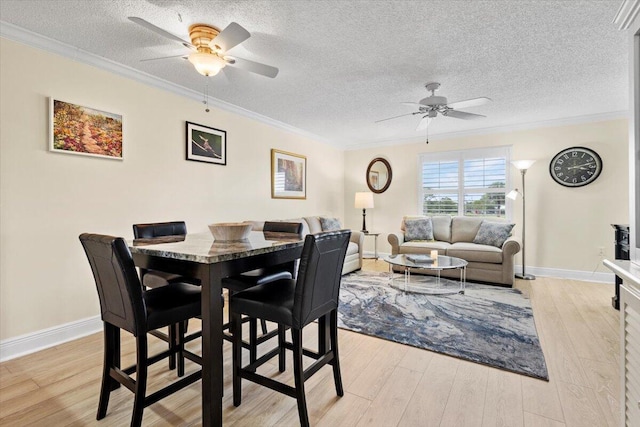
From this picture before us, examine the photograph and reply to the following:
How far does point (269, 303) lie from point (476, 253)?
12.0 feet

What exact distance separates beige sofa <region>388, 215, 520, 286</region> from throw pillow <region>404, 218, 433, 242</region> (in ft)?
0.27

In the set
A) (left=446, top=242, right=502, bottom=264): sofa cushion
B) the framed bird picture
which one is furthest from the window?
the framed bird picture

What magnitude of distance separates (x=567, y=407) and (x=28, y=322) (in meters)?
3.70

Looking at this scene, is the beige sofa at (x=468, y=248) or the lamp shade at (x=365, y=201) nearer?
the beige sofa at (x=468, y=248)

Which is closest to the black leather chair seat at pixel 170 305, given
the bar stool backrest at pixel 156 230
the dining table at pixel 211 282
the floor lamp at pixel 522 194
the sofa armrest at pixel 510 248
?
the dining table at pixel 211 282

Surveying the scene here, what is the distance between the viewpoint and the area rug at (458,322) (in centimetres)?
230

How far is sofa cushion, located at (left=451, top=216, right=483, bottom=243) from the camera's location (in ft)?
16.1

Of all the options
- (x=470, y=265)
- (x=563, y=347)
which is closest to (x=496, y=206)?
(x=470, y=265)

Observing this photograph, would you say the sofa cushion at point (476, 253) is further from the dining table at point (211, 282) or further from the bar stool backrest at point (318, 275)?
the dining table at point (211, 282)

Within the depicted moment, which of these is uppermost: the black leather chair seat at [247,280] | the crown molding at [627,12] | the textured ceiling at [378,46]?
the textured ceiling at [378,46]

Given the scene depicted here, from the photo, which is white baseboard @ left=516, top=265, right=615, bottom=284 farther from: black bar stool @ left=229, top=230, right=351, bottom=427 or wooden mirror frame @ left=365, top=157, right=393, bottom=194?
black bar stool @ left=229, top=230, right=351, bottom=427

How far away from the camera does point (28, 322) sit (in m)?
2.39

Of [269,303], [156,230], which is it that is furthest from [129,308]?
[156,230]

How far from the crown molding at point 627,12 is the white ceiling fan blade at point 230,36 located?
6.13ft
